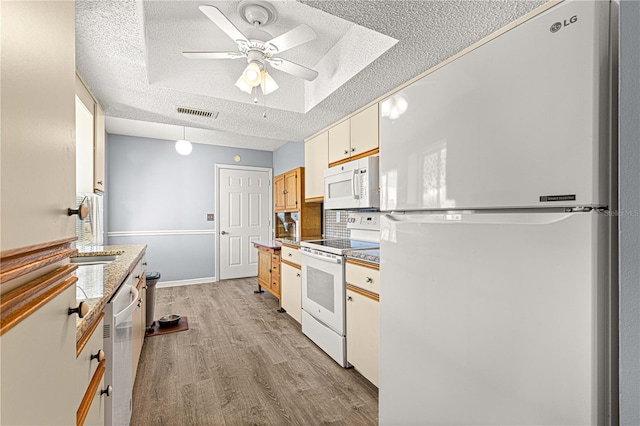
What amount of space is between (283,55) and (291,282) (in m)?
2.27

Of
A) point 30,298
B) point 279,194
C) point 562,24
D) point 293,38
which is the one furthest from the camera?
point 279,194

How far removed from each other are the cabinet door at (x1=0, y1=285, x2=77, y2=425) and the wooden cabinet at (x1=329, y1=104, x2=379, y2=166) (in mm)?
2181

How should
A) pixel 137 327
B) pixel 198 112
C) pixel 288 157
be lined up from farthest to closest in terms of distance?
pixel 288 157, pixel 198 112, pixel 137 327

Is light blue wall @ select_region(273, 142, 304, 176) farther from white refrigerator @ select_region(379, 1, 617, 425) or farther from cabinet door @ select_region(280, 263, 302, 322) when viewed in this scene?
white refrigerator @ select_region(379, 1, 617, 425)

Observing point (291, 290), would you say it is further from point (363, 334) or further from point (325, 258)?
point (363, 334)

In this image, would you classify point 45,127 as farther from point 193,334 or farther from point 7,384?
→ point 193,334

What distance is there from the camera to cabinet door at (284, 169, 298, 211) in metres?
3.92

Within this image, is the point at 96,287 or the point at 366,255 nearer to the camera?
the point at 96,287

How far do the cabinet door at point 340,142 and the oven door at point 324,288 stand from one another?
965 millimetres

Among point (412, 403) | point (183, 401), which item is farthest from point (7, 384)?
point (183, 401)

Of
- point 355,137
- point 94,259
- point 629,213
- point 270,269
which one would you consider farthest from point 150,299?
point 629,213

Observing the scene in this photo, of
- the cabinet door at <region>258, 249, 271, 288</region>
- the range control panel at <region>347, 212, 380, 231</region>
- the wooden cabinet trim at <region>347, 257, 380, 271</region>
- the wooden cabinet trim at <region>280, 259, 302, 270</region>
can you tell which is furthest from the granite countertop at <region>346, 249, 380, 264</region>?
the cabinet door at <region>258, 249, 271, 288</region>

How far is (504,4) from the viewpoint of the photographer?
4.56 feet

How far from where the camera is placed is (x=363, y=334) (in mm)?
2096
